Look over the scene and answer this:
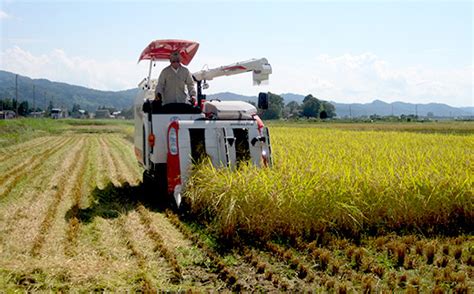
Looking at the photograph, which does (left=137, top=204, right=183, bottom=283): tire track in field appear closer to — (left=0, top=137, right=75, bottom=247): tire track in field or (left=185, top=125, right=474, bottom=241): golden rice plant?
(left=185, top=125, right=474, bottom=241): golden rice plant

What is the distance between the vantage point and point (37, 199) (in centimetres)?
885

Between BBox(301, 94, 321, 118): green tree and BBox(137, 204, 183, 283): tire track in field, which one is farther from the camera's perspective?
BBox(301, 94, 321, 118): green tree

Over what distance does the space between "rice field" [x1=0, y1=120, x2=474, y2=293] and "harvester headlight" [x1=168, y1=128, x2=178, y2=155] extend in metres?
0.68

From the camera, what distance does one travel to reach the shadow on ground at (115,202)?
Result: 25.4 ft

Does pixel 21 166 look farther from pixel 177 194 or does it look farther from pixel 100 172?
pixel 177 194

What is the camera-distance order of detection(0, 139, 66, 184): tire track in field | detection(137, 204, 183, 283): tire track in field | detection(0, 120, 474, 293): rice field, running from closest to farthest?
detection(0, 120, 474, 293): rice field
detection(137, 204, 183, 283): tire track in field
detection(0, 139, 66, 184): tire track in field

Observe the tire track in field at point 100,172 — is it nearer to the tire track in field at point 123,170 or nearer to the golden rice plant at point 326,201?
the tire track in field at point 123,170

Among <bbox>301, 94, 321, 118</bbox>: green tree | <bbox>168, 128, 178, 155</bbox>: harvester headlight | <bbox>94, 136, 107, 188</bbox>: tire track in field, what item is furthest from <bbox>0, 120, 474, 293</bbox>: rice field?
<bbox>301, 94, 321, 118</bbox>: green tree

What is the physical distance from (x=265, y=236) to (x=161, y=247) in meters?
1.28

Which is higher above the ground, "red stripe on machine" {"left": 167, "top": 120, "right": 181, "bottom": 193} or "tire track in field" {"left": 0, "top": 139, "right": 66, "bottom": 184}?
"red stripe on machine" {"left": 167, "top": 120, "right": 181, "bottom": 193}

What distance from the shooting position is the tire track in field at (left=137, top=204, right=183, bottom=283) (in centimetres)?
496

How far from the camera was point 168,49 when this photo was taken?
32.8 ft

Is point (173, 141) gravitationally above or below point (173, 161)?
above

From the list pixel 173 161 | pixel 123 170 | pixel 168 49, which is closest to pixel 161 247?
pixel 173 161
